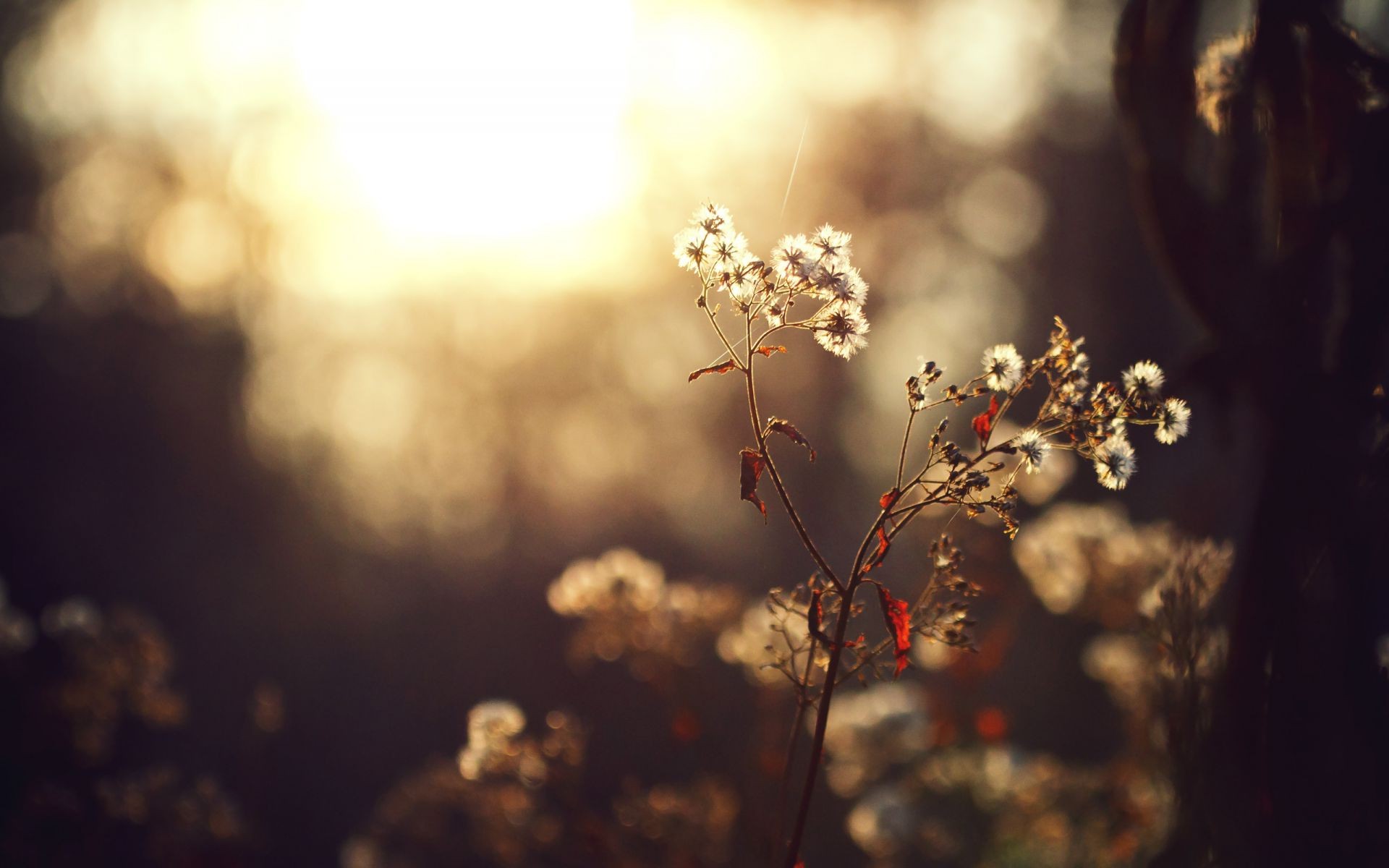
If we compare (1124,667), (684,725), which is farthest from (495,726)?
(1124,667)

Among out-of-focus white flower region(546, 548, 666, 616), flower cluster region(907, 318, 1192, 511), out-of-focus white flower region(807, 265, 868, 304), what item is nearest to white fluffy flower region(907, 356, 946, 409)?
flower cluster region(907, 318, 1192, 511)

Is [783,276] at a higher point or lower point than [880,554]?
higher

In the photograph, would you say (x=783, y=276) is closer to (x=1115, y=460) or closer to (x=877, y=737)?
(x=1115, y=460)

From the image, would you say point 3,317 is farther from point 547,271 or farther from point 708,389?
point 708,389

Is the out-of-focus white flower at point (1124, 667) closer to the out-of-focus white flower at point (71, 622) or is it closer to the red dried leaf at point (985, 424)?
the red dried leaf at point (985, 424)

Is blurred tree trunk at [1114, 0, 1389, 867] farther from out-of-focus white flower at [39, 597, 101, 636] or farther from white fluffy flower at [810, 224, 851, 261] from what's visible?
out-of-focus white flower at [39, 597, 101, 636]

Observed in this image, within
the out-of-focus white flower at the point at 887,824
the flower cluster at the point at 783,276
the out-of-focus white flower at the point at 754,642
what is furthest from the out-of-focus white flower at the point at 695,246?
the out-of-focus white flower at the point at 887,824

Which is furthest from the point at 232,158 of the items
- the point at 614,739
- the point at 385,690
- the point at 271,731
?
the point at 271,731
